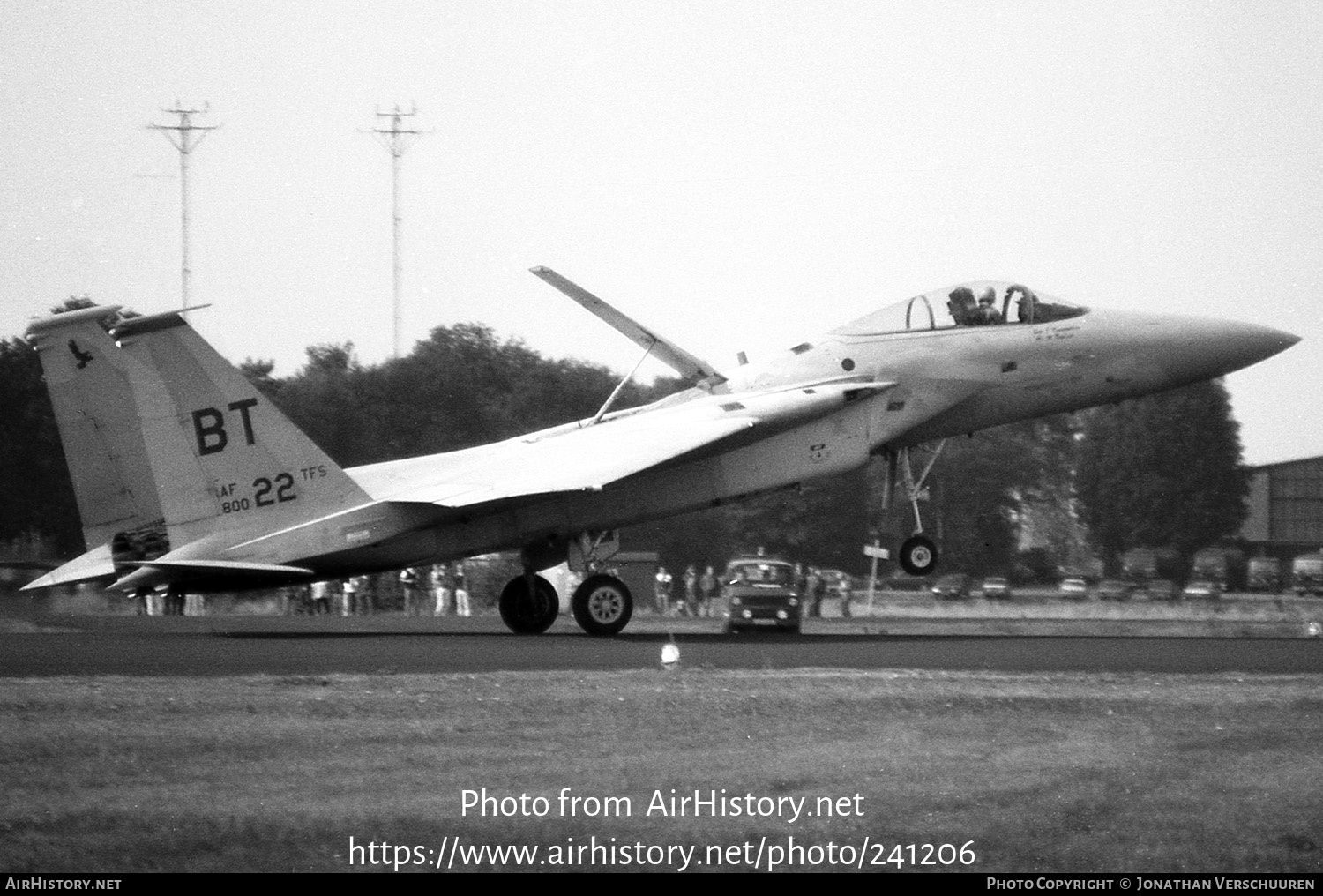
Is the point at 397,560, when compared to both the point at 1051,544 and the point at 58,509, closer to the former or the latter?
the point at 58,509

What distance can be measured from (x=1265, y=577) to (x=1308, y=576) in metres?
2.39

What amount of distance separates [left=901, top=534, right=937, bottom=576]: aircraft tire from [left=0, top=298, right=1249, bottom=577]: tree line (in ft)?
35.5

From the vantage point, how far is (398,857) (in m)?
8.36

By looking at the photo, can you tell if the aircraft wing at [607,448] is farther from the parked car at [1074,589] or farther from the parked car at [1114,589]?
the parked car at [1074,589]

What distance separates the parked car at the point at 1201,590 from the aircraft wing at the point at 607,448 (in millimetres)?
27310

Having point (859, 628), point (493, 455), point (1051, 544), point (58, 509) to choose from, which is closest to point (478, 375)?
point (58, 509)

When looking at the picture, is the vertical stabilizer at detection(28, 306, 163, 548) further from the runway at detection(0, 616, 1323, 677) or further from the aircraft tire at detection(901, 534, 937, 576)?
the aircraft tire at detection(901, 534, 937, 576)

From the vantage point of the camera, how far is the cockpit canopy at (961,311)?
22.5 m

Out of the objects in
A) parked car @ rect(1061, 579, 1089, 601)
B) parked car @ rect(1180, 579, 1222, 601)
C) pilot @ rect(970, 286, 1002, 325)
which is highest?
pilot @ rect(970, 286, 1002, 325)

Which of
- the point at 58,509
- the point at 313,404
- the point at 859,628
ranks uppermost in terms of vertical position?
the point at 313,404

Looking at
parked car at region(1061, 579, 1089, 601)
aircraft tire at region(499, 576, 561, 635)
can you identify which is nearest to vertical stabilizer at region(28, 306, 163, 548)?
aircraft tire at region(499, 576, 561, 635)

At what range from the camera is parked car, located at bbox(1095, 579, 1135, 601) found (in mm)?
52656

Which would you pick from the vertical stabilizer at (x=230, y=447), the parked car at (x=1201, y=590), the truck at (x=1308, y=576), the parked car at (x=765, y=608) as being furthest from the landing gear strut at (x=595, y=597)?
the truck at (x=1308, y=576)
